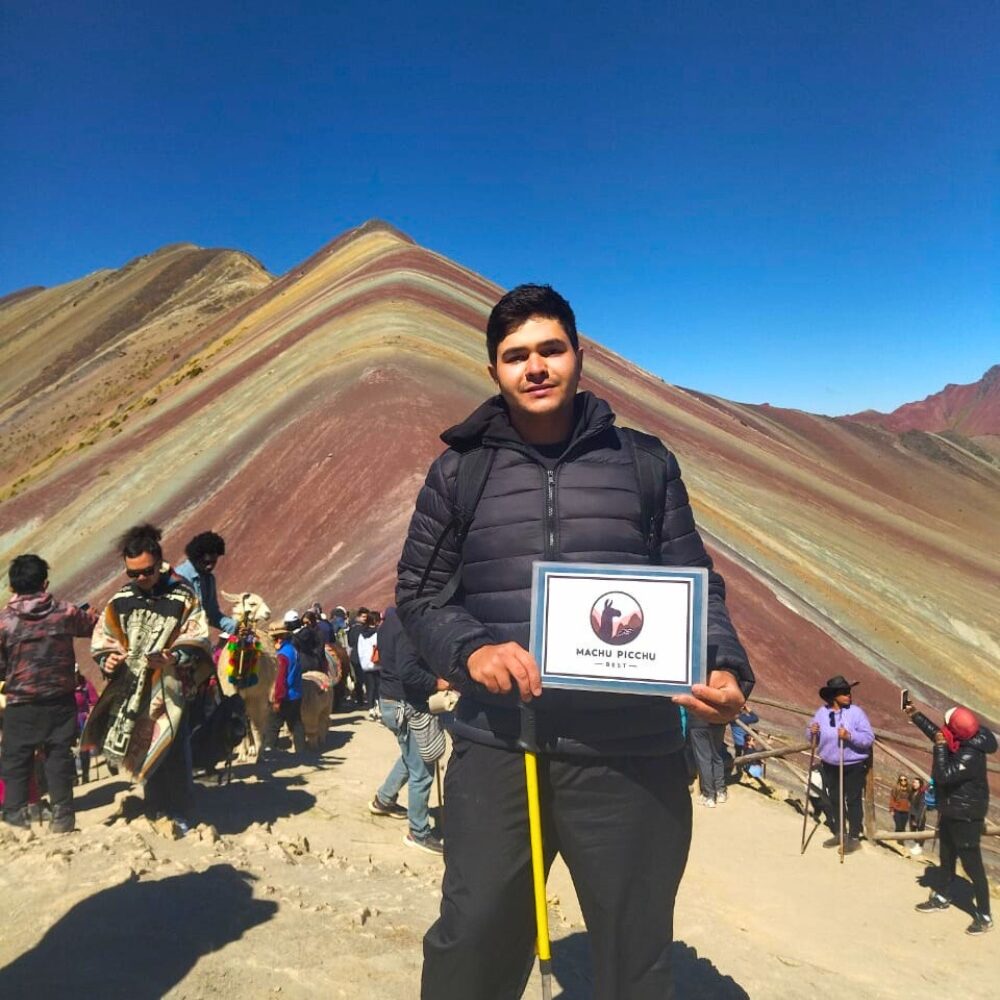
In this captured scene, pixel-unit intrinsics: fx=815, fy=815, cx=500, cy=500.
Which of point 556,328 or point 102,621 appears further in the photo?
point 102,621

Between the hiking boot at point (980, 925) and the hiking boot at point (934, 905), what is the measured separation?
256 millimetres

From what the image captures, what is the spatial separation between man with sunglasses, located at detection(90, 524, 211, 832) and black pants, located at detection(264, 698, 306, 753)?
2775 mm

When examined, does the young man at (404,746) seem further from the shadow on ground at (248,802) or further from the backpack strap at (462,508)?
the backpack strap at (462,508)

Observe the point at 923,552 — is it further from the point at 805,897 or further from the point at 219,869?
the point at 219,869

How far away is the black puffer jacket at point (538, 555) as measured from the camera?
1895 millimetres

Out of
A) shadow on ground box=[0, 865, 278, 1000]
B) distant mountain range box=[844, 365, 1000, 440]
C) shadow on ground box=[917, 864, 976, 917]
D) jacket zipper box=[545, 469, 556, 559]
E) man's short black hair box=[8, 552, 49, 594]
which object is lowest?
shadow on ground box=[917, 864, 976, 917]

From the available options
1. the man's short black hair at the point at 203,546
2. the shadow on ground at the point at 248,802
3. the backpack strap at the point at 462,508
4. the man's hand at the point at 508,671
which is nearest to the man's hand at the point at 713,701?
the man's hand at the point at 508,671

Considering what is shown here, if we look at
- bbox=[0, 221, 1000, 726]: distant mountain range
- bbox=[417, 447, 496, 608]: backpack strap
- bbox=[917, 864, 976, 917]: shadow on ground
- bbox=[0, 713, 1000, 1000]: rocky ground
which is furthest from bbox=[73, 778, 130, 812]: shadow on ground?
bbox=[917, 864, 976, 917]: shadow on ground

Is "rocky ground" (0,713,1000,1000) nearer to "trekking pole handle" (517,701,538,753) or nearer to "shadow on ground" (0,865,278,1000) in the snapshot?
"shadow on ground" (0,865,278,1000)

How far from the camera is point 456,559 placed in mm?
2127

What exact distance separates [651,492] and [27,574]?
14.0ft

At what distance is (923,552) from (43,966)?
2803 centimetres

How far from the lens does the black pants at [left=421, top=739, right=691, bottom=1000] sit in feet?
6.21

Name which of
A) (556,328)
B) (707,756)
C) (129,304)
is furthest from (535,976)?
(129,304)
